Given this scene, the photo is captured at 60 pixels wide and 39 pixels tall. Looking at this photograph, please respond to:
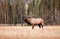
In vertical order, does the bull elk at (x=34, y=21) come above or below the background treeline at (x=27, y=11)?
below

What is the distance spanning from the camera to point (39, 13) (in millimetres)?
2408

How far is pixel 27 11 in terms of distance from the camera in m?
2.41

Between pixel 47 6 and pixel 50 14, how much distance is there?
10 cm

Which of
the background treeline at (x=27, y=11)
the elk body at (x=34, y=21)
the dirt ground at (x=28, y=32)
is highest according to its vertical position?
the background treeline at (x=27, y=11)

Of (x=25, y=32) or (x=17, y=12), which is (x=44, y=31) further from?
(x=17, y=12)

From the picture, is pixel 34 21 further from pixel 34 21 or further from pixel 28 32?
pixel 28 32

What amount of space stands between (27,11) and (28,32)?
9.8 inches

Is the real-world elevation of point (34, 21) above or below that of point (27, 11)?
below

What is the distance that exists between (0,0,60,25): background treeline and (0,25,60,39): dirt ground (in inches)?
3.0

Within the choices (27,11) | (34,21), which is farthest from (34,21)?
(27,11)

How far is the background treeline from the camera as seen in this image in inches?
94.5

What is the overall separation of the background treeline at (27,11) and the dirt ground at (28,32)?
8cm

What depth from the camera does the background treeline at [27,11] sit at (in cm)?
240

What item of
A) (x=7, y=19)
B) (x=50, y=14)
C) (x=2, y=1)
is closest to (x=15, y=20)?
(x=7, y=19)
